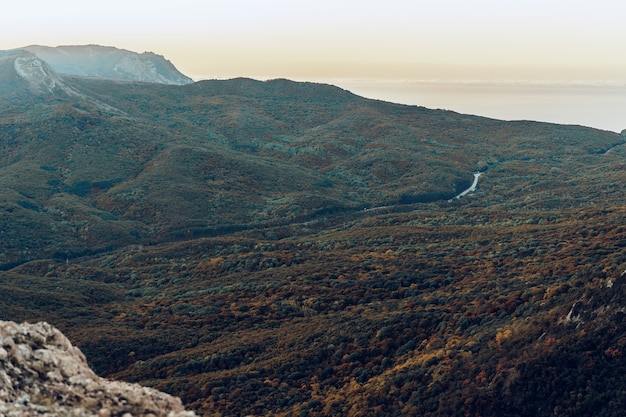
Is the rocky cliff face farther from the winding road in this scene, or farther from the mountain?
the winding road

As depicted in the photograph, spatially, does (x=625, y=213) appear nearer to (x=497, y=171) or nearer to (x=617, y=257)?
(x=617, y=257)

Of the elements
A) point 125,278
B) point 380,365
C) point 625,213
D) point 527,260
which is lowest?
point 125,278

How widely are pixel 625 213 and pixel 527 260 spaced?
2293 centimetres

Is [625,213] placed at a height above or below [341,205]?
above

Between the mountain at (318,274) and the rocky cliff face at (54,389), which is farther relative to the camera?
the mountain at (318,274)

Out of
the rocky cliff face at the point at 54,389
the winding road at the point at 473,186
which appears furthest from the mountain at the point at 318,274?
the rocky cliff face at the point at 54,389

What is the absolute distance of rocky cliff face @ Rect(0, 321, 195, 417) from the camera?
15.7 m

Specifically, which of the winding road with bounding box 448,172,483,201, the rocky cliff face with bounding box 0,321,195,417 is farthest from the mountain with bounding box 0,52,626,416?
the rocky cliff face with bounding box 0,321,195,417

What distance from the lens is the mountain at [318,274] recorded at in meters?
33.6

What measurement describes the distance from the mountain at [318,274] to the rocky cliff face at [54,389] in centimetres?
1901

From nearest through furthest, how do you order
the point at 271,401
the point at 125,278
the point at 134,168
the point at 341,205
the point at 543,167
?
the point at 271,401, the point at 125,278, the point at 341,205, the point at 134,168, the point at 543,167

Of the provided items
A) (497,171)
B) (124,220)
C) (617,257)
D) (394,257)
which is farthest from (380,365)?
(497,171)

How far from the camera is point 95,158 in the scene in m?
146

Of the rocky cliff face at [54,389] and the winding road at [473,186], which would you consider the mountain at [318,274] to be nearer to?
the winding road at [473,186]
